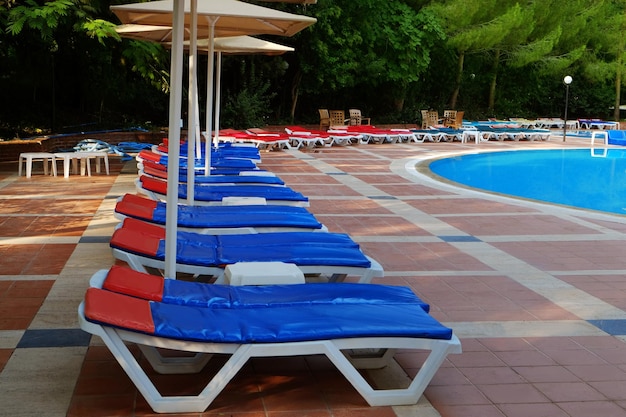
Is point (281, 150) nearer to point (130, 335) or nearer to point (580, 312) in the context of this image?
point (580, 312)

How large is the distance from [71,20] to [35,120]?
7043 mm

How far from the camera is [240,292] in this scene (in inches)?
176

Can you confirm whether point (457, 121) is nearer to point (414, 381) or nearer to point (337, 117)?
point (337, 117)

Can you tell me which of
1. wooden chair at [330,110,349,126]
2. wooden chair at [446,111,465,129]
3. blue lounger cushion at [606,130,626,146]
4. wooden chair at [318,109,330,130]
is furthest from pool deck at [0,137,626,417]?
wooden chair at [446,111,465,129]

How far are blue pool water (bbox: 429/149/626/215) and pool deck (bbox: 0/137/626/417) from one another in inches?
160

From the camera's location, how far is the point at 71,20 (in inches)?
542

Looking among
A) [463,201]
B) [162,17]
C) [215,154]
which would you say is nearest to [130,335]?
[162,17]

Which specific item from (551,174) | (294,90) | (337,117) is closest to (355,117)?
(337,117)

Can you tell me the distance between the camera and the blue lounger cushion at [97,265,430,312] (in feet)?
13.9

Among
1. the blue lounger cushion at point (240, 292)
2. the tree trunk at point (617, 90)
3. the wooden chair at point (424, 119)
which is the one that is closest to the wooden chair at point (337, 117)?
the wooden chair at point (424, 119)

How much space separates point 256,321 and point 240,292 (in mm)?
589

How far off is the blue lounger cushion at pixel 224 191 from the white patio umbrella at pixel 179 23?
101 centimetres

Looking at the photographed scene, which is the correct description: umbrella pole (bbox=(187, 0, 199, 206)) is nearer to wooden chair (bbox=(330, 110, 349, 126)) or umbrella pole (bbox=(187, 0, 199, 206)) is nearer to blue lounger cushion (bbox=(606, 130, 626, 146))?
wooden chair (bbox=(330, 110, 349, 126))

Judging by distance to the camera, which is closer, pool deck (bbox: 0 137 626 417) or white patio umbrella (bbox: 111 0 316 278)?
pool deck (bbox: 0 137 626 417)
